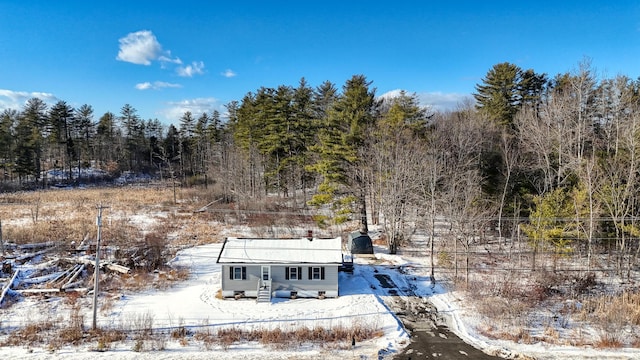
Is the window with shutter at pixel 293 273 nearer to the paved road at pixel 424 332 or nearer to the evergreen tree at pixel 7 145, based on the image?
the paved road at pixel 424 332

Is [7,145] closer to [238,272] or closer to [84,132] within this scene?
[84,132]

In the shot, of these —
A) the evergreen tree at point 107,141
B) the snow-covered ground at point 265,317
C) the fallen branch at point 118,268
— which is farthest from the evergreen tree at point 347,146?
the evergreen tree at point 107,141

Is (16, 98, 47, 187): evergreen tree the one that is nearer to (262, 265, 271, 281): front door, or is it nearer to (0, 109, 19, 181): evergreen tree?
(0, 109, 19, 181): evergreen tree

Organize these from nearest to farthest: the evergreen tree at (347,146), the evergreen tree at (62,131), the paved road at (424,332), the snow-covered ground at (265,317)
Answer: the snow-covered ground at (265,317)
the paved road at (424,332)
the evergreen tree at (347,146)
the evergreen tree at (62,131)

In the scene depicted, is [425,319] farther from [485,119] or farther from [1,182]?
[1,182]

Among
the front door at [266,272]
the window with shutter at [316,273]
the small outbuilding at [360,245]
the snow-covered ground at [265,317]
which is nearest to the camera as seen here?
the snow-covered ground at [265,317]

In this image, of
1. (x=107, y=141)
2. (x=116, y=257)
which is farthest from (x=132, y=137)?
(x=116, y=257)
